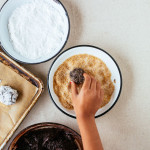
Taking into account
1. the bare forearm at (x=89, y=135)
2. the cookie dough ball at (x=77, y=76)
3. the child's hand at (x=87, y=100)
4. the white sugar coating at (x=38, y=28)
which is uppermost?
the white sugar coating at (x=38, y=28)

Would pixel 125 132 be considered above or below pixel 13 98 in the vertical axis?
below

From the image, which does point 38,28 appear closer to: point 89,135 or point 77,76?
point 77,76

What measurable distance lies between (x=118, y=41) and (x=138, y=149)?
0.57 metres

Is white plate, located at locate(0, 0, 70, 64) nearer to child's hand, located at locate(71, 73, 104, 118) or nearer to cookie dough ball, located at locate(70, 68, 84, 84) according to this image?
cookie dough ball, located at locate(70, 68, 84, 84)

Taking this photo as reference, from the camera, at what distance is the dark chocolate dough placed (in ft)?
3.09

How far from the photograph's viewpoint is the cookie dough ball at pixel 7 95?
3.07 feet

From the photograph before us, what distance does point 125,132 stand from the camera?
1026 millimetres

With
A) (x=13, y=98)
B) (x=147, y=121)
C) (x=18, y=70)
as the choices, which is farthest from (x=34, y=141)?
(x=147, y=121)

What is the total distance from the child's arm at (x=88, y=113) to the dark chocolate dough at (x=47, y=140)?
0.17 metres

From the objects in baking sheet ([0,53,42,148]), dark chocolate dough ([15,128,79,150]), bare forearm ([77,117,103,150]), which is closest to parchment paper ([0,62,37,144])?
baking sheet ([0,53,42,148])

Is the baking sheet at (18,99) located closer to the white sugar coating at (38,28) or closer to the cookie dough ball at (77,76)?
the white sugar coating at (38,28)

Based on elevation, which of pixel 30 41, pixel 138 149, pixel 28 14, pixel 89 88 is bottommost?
pixel 138 149

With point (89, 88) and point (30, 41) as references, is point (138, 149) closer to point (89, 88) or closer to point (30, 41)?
point (89, 88)

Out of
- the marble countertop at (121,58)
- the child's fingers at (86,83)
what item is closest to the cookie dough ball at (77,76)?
the child's fingers at (86,83)
